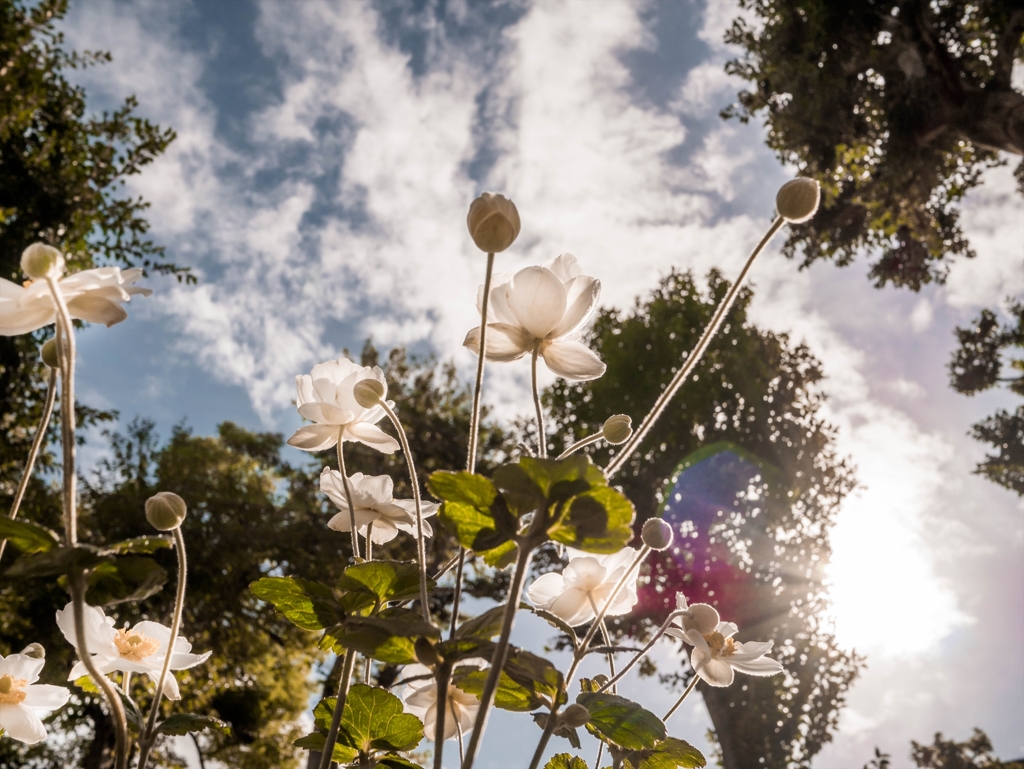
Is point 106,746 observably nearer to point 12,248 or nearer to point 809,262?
point 12,248

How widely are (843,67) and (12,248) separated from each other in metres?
9.52

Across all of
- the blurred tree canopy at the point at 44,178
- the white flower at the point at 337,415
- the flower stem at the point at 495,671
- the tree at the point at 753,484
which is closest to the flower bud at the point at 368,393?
the white flower at the point at 337,415

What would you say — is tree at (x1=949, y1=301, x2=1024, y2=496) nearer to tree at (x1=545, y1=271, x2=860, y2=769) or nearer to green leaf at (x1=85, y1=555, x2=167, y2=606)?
tree at (x1=545, y1=271, x2=860, y2=769)

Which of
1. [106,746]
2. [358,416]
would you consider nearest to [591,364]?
[358,416]

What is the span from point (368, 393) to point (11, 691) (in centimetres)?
49

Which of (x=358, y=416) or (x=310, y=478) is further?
(x=310, y=478)

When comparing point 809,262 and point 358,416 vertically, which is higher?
point 809,262

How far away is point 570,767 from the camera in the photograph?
0.66 metres

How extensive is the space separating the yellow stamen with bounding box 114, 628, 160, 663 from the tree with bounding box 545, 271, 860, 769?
33.1ft

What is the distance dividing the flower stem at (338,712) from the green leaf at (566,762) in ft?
0.85

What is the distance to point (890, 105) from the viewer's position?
7566 millimetres

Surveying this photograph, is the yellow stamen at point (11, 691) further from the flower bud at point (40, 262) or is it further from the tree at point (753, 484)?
the tree at point (753, 484)

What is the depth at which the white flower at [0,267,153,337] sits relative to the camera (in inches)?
20.0

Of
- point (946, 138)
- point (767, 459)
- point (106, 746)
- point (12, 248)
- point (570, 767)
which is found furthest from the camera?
point (767, 459)
